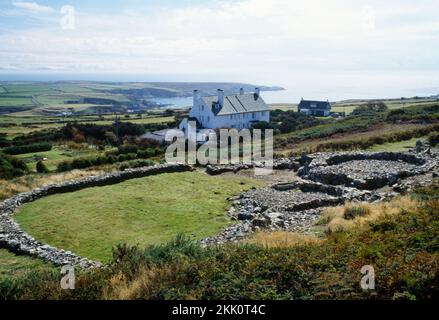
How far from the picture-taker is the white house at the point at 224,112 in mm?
62219

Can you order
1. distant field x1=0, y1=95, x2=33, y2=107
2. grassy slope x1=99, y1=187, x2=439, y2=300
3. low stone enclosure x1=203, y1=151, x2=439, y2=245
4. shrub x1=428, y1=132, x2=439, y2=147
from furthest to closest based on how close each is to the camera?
distant field x1=0, y1=95, x2=33, y2=107
shrub x1=428, y1=132, x2=439, y2=147
low stone enclosure x1=203, y1=151, x2=439, y2=245
grassy slope x1=99, y1=187, x2=439, y2=300

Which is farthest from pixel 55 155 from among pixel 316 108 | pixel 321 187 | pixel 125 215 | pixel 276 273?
pixel 316 108

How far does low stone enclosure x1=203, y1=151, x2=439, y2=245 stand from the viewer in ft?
56.0

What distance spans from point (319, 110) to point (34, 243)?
87.7m

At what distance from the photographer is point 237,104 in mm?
66312

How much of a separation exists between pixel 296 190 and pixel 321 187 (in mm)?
1580

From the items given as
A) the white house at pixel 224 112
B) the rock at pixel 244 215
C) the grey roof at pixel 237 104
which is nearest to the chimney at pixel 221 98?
the white house at pixel 224 112

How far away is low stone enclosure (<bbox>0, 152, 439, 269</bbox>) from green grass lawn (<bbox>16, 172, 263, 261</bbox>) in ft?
2.77

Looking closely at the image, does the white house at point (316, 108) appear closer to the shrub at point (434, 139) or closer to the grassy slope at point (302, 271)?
the shrub at point (434, 139)

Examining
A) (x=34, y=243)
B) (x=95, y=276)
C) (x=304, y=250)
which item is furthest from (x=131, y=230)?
(x=304, y=250)

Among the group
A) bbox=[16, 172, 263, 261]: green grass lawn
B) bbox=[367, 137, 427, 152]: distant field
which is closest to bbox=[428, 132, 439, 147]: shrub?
bbox=[367, 137, 427, 152]: distant field

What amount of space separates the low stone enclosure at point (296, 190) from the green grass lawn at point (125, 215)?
2.77 feet

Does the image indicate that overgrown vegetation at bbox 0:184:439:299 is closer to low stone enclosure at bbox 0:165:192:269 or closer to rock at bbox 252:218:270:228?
low stone enclosure at bbox 0:165:192:269

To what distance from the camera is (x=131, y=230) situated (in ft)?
58.1
